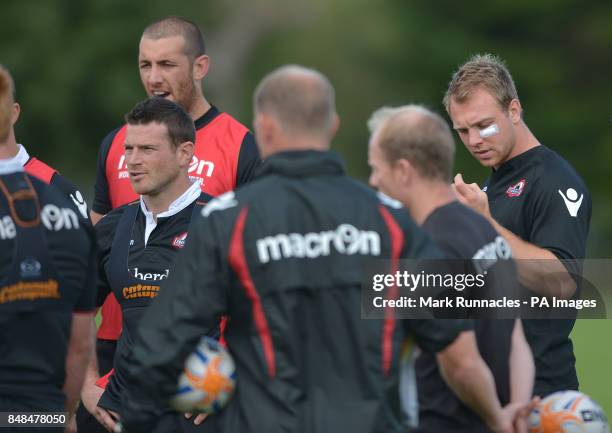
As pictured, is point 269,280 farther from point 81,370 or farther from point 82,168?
point 82,168

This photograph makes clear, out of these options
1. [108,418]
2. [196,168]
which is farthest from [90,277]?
[196,168]

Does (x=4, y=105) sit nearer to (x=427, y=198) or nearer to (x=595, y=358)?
(x=427, y=198)

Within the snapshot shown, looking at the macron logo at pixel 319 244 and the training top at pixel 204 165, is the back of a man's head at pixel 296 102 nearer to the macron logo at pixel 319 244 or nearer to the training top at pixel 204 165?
the macron logo at pixel 319 244

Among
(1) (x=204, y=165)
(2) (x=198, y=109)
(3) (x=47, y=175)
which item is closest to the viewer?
(3) (x=47, y=175)

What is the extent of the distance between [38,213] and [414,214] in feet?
5.62

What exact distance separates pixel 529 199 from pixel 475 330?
59.5 inches

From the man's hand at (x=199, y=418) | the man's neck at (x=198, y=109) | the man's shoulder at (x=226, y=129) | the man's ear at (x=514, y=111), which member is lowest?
the man's hand at (x=199, y=418)

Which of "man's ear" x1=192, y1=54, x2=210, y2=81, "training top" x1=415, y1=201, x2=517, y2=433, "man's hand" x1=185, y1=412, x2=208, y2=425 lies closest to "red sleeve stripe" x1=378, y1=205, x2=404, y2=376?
"training top" x1=415, y1=201, x2=517, y2=433

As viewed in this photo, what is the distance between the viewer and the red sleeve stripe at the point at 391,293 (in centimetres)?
502

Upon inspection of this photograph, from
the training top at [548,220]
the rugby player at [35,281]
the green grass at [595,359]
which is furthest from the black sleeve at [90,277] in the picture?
the green grass at [595,359]

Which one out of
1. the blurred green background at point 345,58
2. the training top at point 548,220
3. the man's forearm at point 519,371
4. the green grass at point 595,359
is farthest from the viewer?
the blurred green background at point 345,58

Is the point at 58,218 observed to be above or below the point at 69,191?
below

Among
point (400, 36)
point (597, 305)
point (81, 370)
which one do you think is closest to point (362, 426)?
point (81, 370)

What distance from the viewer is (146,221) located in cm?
694
